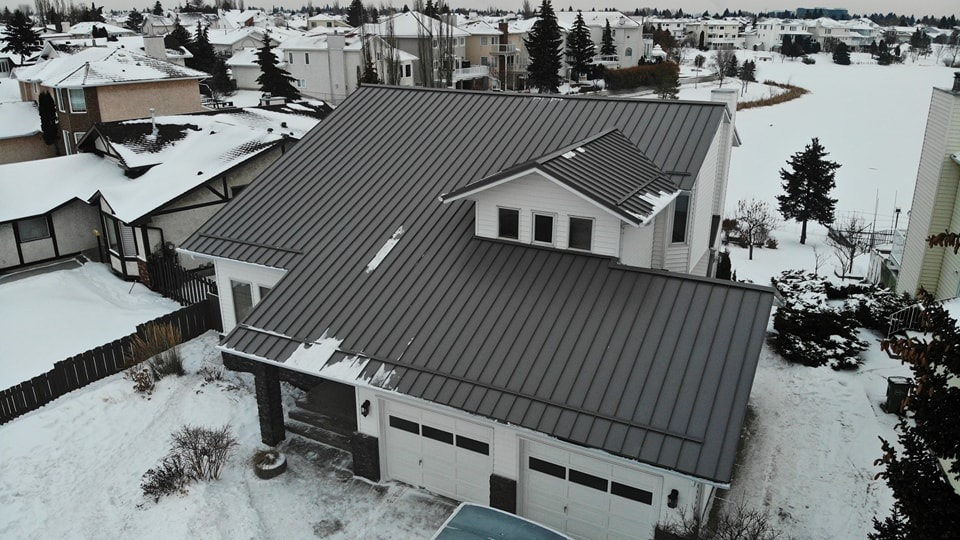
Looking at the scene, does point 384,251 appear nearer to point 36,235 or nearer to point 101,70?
point 36,235

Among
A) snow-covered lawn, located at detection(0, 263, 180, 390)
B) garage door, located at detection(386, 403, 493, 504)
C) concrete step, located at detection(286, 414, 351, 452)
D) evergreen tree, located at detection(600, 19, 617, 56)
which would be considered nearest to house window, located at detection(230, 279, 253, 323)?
concrete step, located at detection(286, 414, 351, 452)

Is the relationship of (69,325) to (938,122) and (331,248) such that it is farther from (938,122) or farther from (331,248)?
(938,122)

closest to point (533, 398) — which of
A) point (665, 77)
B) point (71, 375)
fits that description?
point (71, 375)

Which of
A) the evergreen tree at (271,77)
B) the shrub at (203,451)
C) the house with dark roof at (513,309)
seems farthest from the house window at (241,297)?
the evergreen tree at (271,77)

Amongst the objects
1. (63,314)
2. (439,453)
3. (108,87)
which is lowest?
(63,314)

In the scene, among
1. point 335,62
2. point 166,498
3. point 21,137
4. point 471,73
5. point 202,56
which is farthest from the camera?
point 202,56

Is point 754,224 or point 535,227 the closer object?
point 535,227
